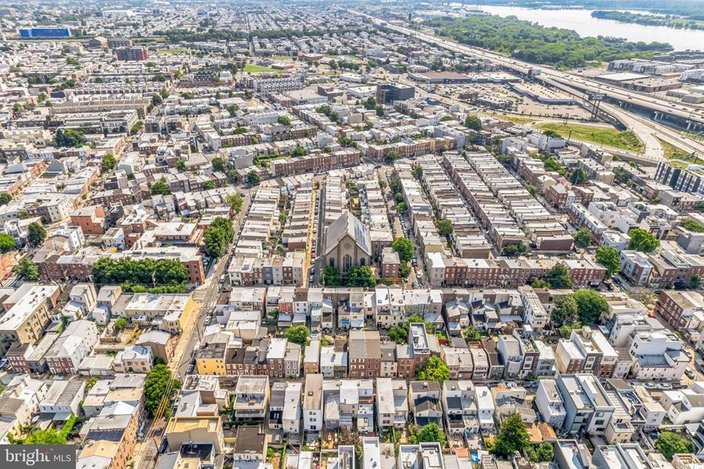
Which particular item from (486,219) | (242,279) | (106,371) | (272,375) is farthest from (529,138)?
(106,371)

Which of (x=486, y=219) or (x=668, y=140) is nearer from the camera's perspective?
(x=486, y=219)

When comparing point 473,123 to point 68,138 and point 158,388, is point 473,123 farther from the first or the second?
point 68,138

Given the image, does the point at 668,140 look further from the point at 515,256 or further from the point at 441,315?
the point at 441,315

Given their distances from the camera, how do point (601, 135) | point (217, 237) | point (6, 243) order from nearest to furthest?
point (217, 237), point (6, 243), point (601, 135)

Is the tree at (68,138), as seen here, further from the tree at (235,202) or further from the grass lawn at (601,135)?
the grass lawn at (601,135)

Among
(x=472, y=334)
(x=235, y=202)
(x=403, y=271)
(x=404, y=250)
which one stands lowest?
(x=472, y=334)

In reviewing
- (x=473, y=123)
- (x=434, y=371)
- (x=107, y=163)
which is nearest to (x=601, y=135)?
(x=473, y=123)

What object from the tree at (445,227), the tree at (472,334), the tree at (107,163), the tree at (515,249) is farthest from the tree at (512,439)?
the tree at (107,163)
